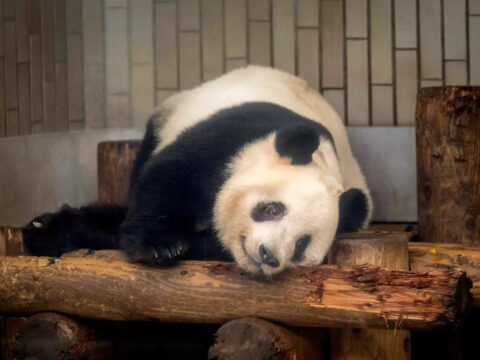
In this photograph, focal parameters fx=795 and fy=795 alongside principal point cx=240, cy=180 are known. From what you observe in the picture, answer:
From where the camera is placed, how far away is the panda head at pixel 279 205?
2990 mm

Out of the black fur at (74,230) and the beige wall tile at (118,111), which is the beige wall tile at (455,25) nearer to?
the beige wall tile at (118,111)

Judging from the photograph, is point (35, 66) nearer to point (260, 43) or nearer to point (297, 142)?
point (260, 43)

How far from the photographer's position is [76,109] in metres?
4.89

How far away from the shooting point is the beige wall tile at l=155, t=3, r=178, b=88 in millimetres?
4812

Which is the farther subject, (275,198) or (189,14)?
(189,14)

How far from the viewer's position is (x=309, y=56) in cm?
480

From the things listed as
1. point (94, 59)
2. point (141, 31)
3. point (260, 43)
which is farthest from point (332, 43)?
point (94, 59)

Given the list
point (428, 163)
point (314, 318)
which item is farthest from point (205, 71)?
point (314, 318)

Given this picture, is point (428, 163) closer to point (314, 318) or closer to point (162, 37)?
point (314, 318)

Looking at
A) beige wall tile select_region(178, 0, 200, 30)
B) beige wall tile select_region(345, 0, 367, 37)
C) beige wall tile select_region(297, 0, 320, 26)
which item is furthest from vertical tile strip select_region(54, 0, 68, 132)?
beige wall tile select_region(345, 0, 367, 37)

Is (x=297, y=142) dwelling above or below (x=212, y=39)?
below

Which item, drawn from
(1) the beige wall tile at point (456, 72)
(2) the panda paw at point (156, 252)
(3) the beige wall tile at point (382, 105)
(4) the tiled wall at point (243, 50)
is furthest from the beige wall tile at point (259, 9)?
(2) the panda paw at point (156, 252)

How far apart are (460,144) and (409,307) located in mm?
1383

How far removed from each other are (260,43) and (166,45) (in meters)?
0.57
